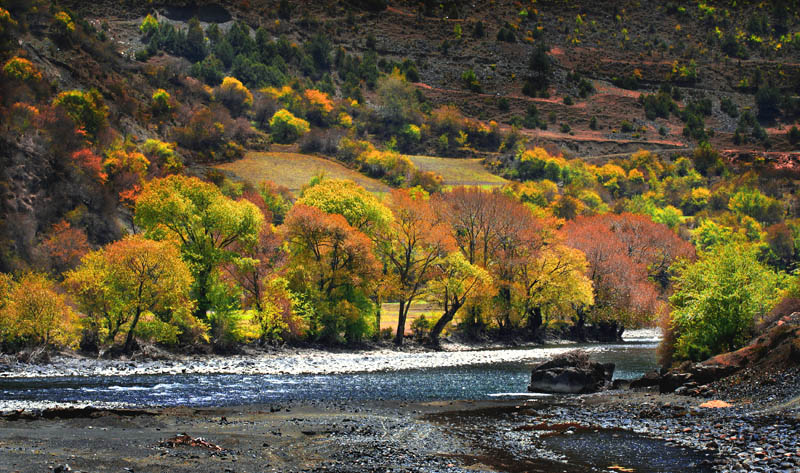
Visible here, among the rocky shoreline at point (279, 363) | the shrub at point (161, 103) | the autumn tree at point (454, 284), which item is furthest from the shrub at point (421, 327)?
the shrub at point (161, 103)

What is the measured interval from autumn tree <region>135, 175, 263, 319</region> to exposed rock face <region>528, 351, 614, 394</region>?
2627cm

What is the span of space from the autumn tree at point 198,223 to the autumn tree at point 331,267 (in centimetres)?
416

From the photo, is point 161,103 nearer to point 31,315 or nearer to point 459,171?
point 459,171

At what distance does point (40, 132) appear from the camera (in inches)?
3469

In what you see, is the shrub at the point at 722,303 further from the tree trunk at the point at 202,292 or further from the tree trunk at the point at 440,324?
the tree trunk at the point at 202,292

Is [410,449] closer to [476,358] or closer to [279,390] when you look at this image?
[279,390]

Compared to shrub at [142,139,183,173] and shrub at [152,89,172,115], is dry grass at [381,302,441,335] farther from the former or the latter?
shrub at [152,89,172,115]

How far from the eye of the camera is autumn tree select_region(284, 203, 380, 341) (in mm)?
60906

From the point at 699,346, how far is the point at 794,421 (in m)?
16.2

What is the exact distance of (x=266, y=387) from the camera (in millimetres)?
39781

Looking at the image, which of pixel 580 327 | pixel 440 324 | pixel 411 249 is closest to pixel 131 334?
pixel 411 249

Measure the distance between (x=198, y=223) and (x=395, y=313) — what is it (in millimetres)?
32869

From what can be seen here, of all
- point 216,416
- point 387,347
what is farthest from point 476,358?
point 216,416

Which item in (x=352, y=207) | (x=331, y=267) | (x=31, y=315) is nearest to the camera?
(x=31, y=315)
